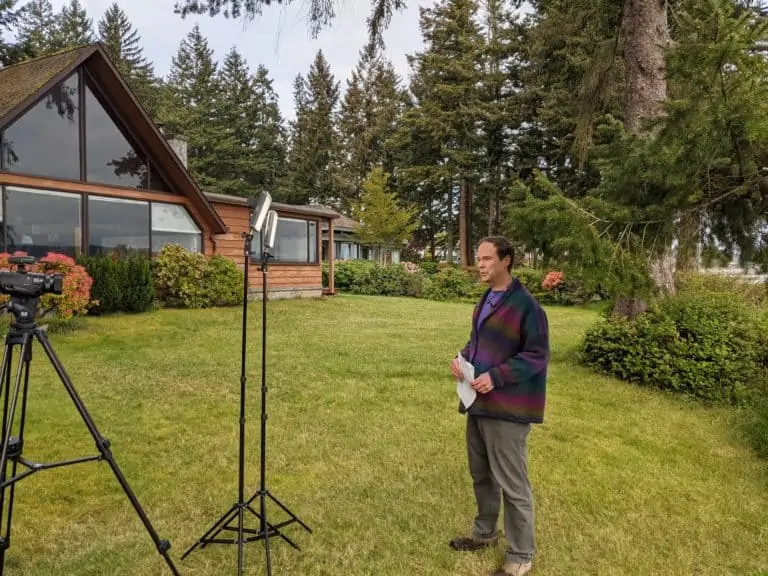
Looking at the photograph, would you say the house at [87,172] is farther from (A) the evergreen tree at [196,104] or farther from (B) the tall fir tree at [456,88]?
(A) the evergreen tree at [196,104]

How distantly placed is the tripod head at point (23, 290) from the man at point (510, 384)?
6.13 feet

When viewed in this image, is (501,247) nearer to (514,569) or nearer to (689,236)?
(514,569)

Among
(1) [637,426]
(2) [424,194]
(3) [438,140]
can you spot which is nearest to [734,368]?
(1) [637,426]

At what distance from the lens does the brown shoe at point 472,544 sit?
2795 millimetres

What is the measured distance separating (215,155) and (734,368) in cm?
3598

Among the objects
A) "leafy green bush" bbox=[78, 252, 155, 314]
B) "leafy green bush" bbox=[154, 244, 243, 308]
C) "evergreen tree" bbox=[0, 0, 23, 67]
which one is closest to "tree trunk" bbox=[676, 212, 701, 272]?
"leafy green bush" bbox=[78, 252, 155, 314]

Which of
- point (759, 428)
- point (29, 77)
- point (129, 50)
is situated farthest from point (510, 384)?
point (129, 50)

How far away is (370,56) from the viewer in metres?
7.89

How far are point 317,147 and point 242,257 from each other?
26233 millimetres

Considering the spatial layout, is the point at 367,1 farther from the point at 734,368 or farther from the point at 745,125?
the point at 734,368

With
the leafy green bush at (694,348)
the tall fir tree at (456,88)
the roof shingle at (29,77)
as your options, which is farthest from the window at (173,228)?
the tall fir tree at (456,88)

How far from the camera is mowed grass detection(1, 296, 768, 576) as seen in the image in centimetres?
276

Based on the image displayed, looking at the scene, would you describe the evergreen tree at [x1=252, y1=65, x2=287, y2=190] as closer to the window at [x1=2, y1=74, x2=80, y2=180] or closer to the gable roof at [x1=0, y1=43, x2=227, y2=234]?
the gable roof at [x1=0, y1=43, x2=227, y2=234]

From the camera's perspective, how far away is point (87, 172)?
10.6 metres
